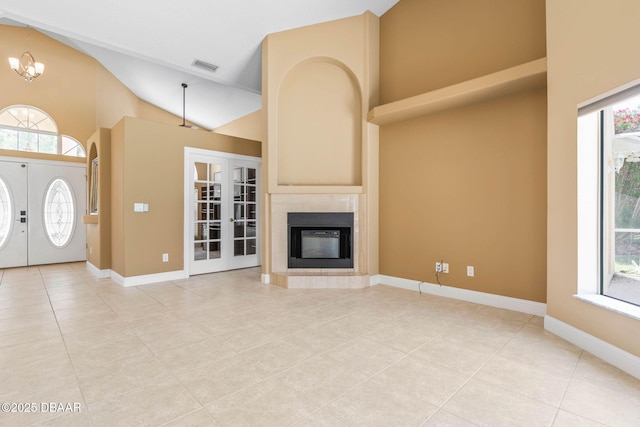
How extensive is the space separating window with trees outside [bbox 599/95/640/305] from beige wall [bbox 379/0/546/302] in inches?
24.7

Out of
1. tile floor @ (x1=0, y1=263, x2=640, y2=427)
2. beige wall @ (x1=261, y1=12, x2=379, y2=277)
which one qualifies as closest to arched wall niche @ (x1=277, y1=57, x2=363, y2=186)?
beige wall @ (x1=261, y1=12, x2=379, y2=277)

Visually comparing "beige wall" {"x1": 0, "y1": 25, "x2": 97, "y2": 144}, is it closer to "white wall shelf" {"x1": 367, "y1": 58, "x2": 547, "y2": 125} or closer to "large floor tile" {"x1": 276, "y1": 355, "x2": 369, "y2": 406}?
"white wall shelf" {"x1": 367, "y1": 58, "x2": 547, "y2": 125}

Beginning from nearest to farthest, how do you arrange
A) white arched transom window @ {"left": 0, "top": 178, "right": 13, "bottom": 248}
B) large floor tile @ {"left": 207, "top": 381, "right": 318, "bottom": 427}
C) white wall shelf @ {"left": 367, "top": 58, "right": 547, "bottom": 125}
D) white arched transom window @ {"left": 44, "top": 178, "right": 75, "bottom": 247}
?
1. large floor tile @ {"left": 207, "top": 381, "right": 318, "bottom": 427}
2. white wall shelf @ {"left": 367, "top": 58, "right": 547, "bottom": 125}
3. white arched transom window @ {"left": 0, "top": 178, "right": 13, "bottom": 248}
4. white arched transom window @ {"left": 44, "top": 178, "right": 75, "bottom": 247}

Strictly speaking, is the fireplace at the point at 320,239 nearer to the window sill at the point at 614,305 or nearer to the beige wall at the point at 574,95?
the beige wall at the point at 574,95

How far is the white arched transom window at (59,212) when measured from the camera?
6.22 meters

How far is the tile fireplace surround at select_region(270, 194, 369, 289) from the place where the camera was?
162 inches

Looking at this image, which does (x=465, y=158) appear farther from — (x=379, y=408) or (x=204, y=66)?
(x=204, y=66)

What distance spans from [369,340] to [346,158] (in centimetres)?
265

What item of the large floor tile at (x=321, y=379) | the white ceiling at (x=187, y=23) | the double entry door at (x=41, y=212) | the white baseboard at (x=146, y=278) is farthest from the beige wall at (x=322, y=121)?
the double entry door at (x=41, y=212)

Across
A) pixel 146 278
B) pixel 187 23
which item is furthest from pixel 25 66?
pixel 146 278

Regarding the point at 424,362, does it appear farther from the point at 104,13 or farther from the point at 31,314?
the point at 104,13

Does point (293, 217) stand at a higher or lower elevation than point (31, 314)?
higher

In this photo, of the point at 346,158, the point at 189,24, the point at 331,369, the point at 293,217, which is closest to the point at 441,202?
the point at 346,158

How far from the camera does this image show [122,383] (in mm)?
1821
